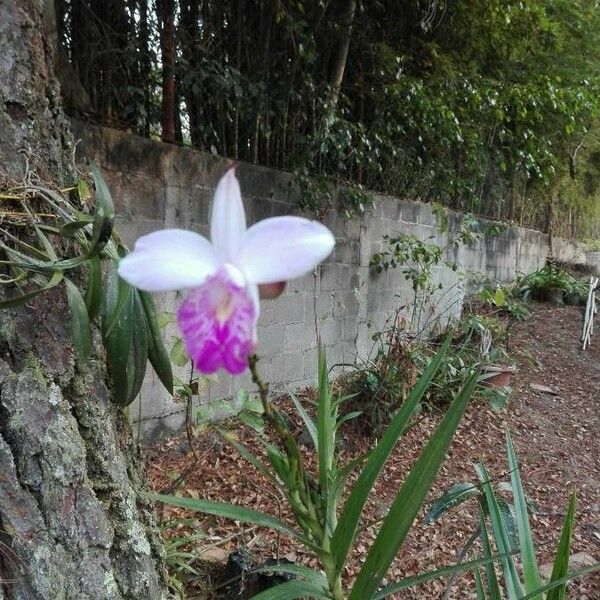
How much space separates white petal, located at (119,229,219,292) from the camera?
32 centimetres

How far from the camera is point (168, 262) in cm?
32

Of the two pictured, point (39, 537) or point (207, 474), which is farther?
point (207, 474)

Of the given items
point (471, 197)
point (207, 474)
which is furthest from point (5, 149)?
point (471, 197)

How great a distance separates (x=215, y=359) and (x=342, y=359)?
128 inches

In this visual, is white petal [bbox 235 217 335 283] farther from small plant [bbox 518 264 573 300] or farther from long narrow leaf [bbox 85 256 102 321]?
small plant [bbox 518 264 573 300]

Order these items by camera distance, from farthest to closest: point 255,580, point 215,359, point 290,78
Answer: point 290,78 → point 255,580 → point 215,359

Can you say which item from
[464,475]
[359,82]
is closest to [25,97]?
[464,475]

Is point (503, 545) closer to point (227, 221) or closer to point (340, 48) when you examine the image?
point (227, 221)

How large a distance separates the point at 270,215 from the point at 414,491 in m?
2.32

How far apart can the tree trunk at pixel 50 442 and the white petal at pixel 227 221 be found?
2.19 ft

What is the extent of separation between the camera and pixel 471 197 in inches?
212

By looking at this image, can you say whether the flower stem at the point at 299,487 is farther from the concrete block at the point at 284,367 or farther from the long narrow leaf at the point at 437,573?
the concrete block at the point at 284,367

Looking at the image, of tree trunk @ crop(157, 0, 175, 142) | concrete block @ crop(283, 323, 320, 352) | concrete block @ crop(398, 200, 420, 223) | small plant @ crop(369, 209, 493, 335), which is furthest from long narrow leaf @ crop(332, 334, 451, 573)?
concrete block @ crop(398, 200, 420, 223)

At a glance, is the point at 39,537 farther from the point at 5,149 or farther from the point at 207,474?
the point at 207,474
